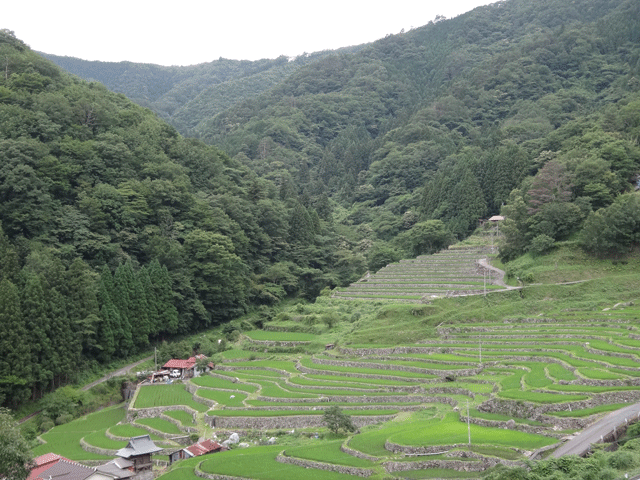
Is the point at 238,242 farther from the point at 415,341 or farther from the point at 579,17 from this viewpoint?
the point at 579,17

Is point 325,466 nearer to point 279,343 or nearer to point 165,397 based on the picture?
point 165,397

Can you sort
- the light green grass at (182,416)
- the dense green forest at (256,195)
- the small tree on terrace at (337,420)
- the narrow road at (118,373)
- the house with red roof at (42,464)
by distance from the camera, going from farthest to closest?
1. the dense green forest at (256,195)
2. the narrow road at (118,373)
3. the light green grass at (182,416)
4. the small tree on terrace at (337,420)
5. the house with red roof at (42,464)

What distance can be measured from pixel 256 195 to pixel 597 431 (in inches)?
2465

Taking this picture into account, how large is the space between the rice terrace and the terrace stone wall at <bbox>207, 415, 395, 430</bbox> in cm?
7

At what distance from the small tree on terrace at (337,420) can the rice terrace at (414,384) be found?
0.33 meters

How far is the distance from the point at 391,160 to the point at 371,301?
56621mm

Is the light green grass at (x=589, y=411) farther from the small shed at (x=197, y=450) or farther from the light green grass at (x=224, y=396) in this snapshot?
the light green grass at (x=224, y=396)

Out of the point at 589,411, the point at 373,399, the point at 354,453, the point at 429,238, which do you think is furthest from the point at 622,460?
the point at 429,238

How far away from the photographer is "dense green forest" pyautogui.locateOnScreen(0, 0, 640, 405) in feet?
175

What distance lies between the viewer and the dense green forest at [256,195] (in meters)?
53.4

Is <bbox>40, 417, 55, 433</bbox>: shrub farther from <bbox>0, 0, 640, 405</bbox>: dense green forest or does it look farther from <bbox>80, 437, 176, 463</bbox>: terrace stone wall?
<bbox>80, 437, 176, 463</bbox>: terrace stone wall

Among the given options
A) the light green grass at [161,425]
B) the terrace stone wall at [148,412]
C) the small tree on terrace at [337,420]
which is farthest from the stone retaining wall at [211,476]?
the terrace stone wall at [148,412]

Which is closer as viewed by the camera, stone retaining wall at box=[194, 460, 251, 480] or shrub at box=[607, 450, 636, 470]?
shrub at box=[607, 450, 636, 470]

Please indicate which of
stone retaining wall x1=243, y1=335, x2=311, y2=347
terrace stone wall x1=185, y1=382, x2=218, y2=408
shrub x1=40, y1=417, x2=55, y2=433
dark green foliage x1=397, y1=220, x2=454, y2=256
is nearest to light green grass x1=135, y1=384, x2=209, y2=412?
terrace stone wall x1=185, y1=382, x2=218, y2=408
